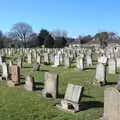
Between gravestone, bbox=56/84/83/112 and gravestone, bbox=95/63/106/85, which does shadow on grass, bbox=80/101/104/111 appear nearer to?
gravestone, bbox=56/84/83/112

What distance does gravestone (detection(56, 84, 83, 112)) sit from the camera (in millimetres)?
13086

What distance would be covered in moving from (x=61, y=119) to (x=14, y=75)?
9.03 meters

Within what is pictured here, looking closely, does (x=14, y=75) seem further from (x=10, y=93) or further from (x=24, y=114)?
(x=24, y=114)

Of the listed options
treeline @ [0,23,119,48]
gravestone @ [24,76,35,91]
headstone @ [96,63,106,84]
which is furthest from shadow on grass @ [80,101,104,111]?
treeline @ [0,23,119,48]

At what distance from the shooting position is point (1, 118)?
12039 millimetres

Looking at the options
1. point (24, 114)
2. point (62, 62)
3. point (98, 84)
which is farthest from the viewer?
point (62, 62)

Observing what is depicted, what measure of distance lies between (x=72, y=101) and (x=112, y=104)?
2992mm

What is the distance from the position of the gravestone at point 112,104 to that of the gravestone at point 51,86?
4.78 m

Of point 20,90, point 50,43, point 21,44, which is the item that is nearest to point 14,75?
point 20,90

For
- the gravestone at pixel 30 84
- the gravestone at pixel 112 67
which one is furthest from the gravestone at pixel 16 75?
the gravestone at pixel 112 67

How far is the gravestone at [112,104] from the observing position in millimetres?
10359

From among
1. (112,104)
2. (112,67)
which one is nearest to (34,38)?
(112,67)

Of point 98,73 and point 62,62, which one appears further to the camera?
point 62,62

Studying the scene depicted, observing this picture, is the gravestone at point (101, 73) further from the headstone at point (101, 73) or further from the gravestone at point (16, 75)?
the gravestone at point (16, 75)
